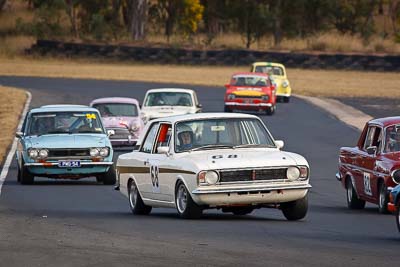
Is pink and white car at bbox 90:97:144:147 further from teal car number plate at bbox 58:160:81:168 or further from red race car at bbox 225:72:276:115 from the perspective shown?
red race car at bbox 225:72:276:115

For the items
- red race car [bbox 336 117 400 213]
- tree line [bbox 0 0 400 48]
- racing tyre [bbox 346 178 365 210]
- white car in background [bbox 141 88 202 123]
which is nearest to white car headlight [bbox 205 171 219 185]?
red race car [bbox 336 117 400 213]

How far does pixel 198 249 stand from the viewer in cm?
1177

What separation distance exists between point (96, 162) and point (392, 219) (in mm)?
8004

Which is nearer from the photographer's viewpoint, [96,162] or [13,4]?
[96,162]

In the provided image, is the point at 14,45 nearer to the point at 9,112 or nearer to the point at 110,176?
the point at 9,112

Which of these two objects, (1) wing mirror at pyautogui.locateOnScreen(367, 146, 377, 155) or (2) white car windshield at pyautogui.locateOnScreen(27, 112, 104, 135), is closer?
(1) wing mirror at pyautogui.locateOnScreen(367, 146, 377, 155)

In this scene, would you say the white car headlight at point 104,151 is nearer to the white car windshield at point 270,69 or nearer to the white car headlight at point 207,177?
the white car headlight at point 207,177

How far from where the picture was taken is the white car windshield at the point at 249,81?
144 ft

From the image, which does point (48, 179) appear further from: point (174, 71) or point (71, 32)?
point (71, 32)

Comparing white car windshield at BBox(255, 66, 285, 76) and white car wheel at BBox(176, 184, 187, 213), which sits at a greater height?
white car wheel at BBox(176, 184, 187, 213)

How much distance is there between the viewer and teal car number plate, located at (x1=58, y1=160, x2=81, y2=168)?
74.1 feet

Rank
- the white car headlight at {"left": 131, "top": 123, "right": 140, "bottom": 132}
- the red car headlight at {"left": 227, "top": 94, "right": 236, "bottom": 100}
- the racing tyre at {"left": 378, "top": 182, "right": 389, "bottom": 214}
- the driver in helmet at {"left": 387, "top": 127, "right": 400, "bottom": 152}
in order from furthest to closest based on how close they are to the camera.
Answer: the red car headlight at {"left": 227, "top": 94, "right": 236, "bottom": 100}
the white car headlight at {"left": 131, "top": 123, "right": 140, "bottom": 132}
the driver in helmet at {"left": 387, "top": 127, "right": 400, "bottom": 152}
the racing tyre at {"left": 378, "top": 182, "right": 389, "bottom": 214}

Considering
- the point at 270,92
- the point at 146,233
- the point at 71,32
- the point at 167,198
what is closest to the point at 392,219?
the point at 167,198

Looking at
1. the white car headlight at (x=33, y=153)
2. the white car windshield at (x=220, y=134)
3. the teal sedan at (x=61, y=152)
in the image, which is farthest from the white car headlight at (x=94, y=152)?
the white car windshield at (x=220, y=134)
